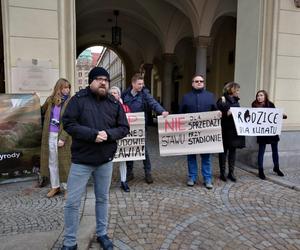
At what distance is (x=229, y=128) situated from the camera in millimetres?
5625

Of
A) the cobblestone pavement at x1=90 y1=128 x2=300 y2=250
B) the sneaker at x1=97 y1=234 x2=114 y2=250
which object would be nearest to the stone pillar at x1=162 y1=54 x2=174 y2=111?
the cobblestone pavement at x1=90 y1=128 x2=300 y2=250

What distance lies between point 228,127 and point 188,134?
31.9 inches

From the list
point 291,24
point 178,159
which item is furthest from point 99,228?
point 291,24

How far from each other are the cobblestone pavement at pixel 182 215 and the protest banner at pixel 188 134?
2.03ft

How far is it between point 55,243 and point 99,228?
0.46m

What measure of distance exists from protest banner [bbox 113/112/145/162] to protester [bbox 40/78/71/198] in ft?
3.06

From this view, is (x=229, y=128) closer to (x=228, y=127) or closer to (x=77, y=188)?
(x=228, y=127)

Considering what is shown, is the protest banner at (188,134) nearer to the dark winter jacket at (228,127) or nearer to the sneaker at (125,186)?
the dark winter jacket at (228,127)

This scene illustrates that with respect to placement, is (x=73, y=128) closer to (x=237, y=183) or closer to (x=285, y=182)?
(x=237, y=183)

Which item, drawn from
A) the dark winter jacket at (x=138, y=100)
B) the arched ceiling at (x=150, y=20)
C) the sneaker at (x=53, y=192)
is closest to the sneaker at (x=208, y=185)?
the dark winter jacket at (x=138, y=100)

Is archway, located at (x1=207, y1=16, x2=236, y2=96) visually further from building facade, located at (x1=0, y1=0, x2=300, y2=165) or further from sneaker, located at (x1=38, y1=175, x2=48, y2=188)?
sneaker, located at (x1=38, y1=175, x2=48, y2=188)

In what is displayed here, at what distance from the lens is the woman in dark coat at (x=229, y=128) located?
556cm

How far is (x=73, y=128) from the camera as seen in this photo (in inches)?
108

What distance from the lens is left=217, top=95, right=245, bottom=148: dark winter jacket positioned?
5559 millimetres
